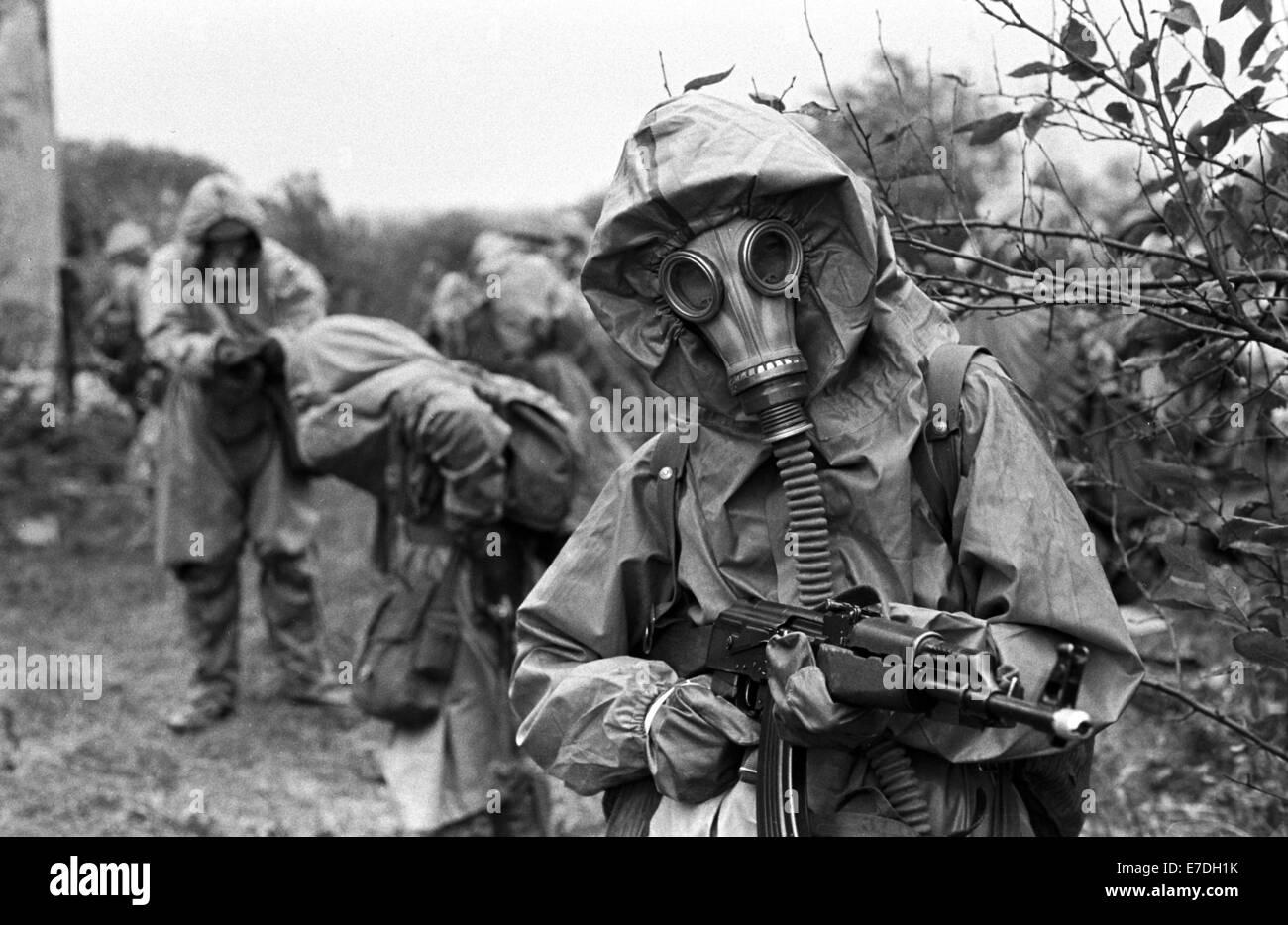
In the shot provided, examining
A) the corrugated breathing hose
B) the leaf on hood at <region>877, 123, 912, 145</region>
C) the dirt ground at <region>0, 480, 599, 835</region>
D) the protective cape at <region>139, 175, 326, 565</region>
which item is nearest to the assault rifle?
the corrugated breathing hose

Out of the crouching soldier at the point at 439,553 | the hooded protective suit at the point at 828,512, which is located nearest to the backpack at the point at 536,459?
the crouching soldier at the point at 439,553

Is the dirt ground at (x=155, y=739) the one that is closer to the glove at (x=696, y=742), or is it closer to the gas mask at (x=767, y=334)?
the glove at (x=696, y=742)

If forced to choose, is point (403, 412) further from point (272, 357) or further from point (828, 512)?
point (828, 512)

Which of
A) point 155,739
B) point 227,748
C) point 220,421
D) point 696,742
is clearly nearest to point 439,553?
point 220,421

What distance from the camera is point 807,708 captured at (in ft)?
8.24

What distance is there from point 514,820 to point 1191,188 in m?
3.47

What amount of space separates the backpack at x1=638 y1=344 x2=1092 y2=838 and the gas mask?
18 cm

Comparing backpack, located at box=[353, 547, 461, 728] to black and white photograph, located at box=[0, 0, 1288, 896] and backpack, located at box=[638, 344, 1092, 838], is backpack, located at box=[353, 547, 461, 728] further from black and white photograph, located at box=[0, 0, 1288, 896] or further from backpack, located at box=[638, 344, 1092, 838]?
backpack, located at box=[638, 344, 1092, 838]

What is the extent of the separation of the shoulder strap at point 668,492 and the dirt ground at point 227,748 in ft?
7.21

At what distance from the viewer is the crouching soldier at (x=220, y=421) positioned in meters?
7.98

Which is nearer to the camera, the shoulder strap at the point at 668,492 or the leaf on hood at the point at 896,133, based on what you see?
the shoulder strap at the point at 668,492

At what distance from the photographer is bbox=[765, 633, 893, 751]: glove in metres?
2.50
